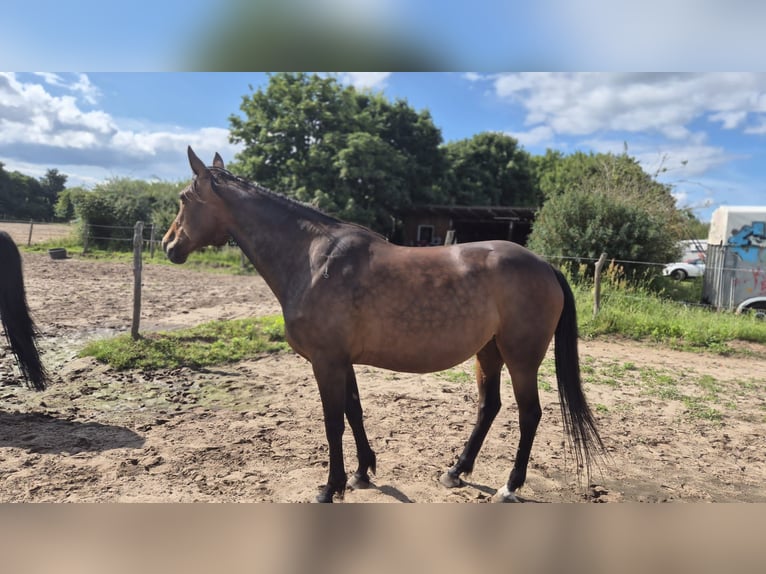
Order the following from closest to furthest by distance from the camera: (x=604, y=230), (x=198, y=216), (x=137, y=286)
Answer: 1. (x=198, y=216)
2. (x=137, y=286)
3. (x=604, y=230)

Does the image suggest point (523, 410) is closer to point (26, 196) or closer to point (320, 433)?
point (320, 433)

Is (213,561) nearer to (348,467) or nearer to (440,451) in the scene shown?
(348,467)

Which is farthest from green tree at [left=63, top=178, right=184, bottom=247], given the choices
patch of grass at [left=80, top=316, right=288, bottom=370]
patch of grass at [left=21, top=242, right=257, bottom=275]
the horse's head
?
the horse's head

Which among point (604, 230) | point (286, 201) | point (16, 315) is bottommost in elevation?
point (16, 315)

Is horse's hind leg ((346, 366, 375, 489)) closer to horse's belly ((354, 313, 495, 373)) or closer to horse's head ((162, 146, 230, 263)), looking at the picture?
horse's belly ((354, 313, 495, 373))

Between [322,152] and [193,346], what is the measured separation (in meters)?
15.4

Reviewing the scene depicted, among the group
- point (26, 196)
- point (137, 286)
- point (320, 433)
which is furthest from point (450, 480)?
point (26, 196)

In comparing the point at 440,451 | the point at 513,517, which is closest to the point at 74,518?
the point at 513,517

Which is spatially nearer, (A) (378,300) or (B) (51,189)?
(A) (378,300)

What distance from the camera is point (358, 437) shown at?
3.20 m

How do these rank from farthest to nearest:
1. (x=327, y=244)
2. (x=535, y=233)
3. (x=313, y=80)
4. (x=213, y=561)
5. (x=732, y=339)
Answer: (x=313, y=80)
(x=535, y=233)
(x=732, y=339)
(x=327, y=244)
(x=213, y=561)

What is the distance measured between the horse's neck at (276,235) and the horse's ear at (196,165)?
0.77 ft

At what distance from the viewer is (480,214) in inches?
898
